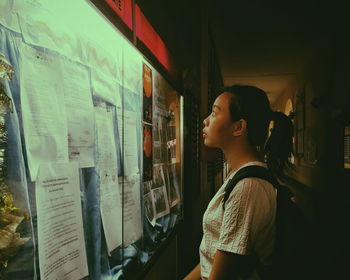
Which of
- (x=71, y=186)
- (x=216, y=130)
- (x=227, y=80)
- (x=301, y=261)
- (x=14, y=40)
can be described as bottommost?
(x=301, y=261)

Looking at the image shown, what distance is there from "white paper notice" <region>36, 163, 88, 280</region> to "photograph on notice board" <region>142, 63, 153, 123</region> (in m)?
0.88

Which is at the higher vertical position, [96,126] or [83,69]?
[83,69]

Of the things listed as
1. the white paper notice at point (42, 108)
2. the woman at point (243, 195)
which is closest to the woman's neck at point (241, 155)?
the woman at point (243, 195)

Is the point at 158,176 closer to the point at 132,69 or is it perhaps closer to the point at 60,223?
the point at 132,69

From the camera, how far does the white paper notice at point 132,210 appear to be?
4.93ft

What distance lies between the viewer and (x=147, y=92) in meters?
1.86

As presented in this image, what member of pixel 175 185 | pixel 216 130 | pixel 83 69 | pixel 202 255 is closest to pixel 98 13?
pixel 83 69

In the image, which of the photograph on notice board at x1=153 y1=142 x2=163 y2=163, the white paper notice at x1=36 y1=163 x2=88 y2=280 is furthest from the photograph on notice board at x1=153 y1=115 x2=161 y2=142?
the white paper notice at x1=36 y1=163 x2=88 y2=280

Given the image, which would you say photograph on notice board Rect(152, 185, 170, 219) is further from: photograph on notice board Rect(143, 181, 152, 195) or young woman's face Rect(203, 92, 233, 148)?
young woman's face Rect(203, 92, 233, 148)

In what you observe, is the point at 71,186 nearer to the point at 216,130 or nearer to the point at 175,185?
the point at 216,130

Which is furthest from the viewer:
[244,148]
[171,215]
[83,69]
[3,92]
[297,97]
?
[297,97]

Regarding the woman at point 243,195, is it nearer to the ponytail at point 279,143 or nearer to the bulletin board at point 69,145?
the ponytail at point 279,143

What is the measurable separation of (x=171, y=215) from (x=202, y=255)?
105 cm

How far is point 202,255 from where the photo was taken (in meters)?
1.45
